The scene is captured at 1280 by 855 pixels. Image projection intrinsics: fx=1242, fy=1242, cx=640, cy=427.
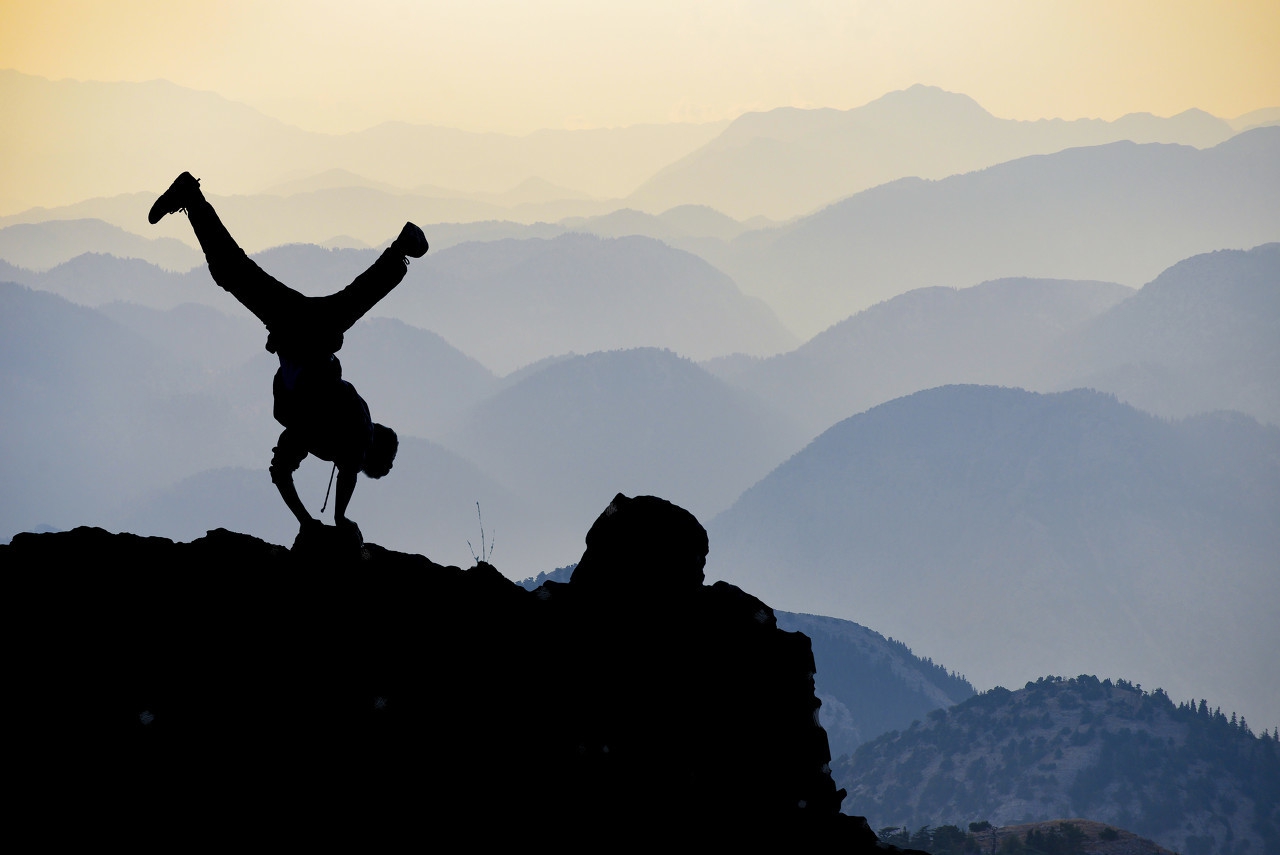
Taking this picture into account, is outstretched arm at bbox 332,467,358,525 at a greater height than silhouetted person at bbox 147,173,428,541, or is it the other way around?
silhouetted person at bbox 147,173,428,541

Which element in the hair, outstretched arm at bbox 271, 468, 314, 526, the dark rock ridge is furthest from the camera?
the hair

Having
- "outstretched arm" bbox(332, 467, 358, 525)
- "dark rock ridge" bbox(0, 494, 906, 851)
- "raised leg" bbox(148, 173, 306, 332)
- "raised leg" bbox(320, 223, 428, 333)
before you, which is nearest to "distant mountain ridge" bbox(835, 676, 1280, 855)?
"dark rock ridge" bbox(0, 494, 906, 851)

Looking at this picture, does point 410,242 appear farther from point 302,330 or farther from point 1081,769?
point 1081,769

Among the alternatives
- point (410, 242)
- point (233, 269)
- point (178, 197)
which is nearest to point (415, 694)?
point (410, 242)

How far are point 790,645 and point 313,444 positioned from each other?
4.74 meters

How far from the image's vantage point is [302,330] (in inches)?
444

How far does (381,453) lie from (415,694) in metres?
3.77

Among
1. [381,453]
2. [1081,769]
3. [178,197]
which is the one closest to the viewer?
[178,197]

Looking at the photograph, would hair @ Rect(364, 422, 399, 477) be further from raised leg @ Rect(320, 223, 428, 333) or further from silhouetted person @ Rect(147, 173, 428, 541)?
raised leg @ Rect(320, 223, 428, 333)

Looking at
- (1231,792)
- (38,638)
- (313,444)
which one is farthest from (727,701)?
(1231,792)

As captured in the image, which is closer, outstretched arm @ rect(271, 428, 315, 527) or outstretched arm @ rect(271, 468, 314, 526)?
outstretched arm @ rect(271, 468, 314, 526)

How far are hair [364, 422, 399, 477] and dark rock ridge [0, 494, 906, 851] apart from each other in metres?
1.65

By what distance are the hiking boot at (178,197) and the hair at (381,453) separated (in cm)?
276

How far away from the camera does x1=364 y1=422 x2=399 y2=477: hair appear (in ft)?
40.4
